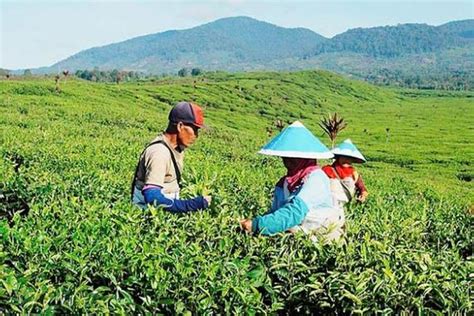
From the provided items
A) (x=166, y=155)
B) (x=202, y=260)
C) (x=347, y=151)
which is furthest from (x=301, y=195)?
(x=347, y=151)

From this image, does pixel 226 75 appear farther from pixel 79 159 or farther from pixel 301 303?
pixel 301 303

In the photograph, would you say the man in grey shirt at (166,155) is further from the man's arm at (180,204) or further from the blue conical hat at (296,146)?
the blue conical hat at (296,146)

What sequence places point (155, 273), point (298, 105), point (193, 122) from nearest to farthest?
point (155, 273) → point (193, 122) → point (298, 105)

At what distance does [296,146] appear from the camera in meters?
4.91

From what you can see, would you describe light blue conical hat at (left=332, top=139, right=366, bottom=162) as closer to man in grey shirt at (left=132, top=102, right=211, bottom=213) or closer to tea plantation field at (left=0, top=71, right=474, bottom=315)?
tea plantation field at (left=0, top=71, right=474, bottom=315)

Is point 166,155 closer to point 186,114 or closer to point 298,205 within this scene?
point 186,114

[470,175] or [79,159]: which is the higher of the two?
[79,159]

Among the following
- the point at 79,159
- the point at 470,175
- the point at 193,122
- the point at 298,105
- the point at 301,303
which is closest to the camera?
the point at 301,303

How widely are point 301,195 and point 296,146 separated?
0.39 metres

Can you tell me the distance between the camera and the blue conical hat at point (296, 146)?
4871mm

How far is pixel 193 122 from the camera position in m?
5.45

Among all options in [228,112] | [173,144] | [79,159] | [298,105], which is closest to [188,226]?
[173,144]

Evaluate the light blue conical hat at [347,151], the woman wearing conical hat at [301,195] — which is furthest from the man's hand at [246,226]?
the light blue conical hat at [347,151]

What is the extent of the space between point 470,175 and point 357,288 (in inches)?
1214
